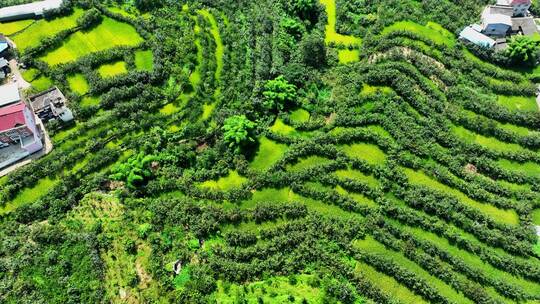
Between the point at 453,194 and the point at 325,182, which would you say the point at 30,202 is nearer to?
the point at 325,182

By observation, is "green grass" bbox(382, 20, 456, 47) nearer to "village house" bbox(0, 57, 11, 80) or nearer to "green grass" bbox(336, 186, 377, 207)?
"green grass" bbox(336, 186, 377, 207)

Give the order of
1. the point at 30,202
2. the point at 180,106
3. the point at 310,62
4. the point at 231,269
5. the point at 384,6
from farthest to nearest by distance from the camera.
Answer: the point at 384,6 → the point at 310,62 → the point at 180,106 → the point at 30,202 → the point at 231,269

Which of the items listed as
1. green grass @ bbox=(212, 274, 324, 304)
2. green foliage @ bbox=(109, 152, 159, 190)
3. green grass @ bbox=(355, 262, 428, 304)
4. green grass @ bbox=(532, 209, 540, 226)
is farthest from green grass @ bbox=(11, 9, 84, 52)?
green grass @ bbox=(532, 209, 540, 226)

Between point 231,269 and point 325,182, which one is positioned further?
point 325,182

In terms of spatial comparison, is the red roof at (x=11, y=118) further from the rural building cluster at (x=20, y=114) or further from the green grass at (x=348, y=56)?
the green grass at (x=348, y=56)

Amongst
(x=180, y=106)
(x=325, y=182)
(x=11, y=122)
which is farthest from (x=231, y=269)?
(x=11, y=122)

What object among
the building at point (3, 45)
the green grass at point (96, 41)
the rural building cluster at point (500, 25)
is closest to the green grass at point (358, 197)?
the rural building cluster at point (500, 25)

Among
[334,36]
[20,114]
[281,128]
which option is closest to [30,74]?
[20,114]
